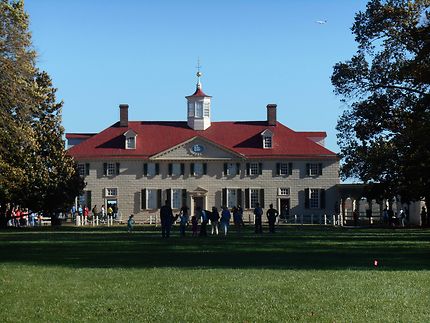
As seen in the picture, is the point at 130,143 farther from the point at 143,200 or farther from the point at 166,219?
the point at 166,219

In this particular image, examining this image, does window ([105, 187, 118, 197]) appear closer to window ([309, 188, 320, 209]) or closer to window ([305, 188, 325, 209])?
window ([305, 188, 325, 209])

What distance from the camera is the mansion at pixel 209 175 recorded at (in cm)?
8569

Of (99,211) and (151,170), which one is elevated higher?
(151,170)

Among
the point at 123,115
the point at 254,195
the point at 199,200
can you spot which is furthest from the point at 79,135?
the point at 254,195

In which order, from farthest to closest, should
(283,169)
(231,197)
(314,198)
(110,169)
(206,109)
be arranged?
1. (206,109)
2. (110,169)
3. (283,169)
4. (314,198)
5. (231,197)

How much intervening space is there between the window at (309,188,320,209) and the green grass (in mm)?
58881

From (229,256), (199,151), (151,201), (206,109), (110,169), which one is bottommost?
(229,256)

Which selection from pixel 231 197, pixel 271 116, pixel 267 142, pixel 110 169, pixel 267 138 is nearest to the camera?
pixel 231 197

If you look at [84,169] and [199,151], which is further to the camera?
[84,169]

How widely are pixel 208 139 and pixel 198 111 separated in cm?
607

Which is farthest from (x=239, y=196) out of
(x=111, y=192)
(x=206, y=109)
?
(x=111, y=192)

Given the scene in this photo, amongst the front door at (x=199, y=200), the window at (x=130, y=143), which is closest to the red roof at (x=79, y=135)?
the window at (x=130, y=143)

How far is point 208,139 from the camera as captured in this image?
8550 centimetres

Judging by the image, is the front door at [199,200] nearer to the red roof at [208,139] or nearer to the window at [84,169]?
the red roof at [208,139]
